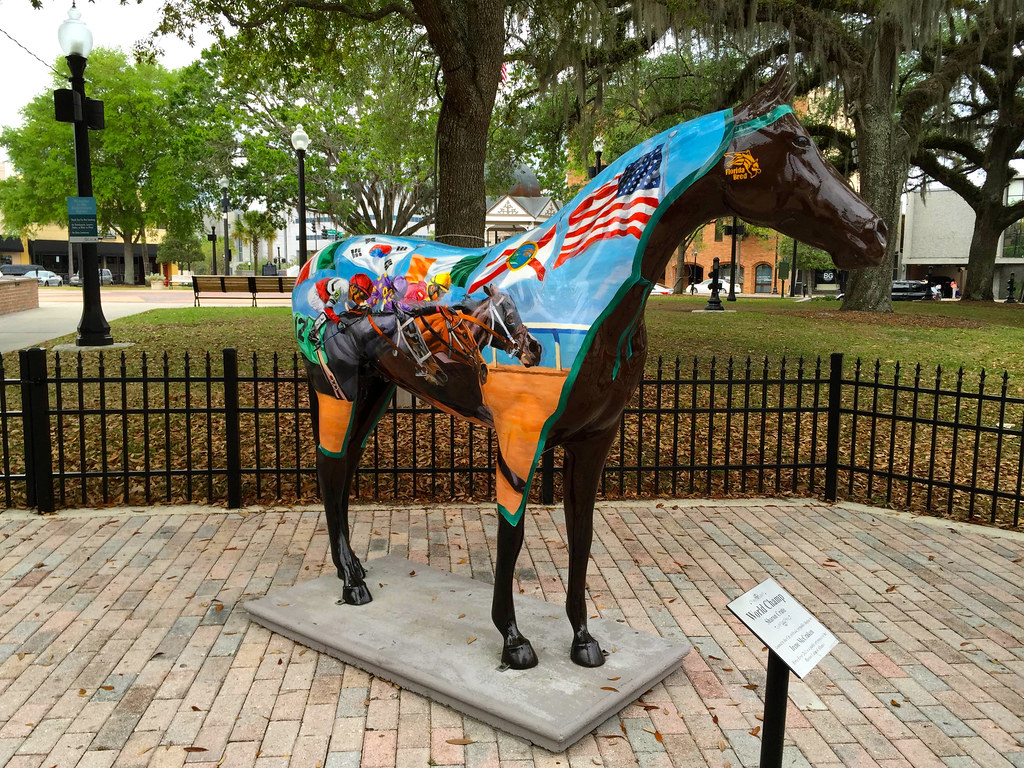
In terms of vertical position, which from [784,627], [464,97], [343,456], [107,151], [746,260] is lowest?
[784,627]

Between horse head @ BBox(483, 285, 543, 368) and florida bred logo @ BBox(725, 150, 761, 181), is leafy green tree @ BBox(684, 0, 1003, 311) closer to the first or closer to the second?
florida bred logo @ BBox(725, 150, 761, 181)

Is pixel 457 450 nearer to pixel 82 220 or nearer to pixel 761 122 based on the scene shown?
pixel 761 122

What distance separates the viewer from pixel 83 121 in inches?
437

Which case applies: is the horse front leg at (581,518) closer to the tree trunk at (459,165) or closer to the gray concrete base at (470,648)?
the gray concrete base at (470,648)

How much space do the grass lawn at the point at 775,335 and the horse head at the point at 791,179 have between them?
23.8 feet

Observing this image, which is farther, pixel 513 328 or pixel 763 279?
pixel 763 279

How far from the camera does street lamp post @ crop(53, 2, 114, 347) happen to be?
1052 centimetres

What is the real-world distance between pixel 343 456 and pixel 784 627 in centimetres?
250

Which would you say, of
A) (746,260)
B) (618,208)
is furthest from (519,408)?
(746,260)

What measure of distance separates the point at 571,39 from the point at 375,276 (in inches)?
314

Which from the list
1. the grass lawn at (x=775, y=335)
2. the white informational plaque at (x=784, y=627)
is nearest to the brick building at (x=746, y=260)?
the grass lawn at (x=775, y=335)

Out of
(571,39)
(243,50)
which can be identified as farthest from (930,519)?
(243,50)

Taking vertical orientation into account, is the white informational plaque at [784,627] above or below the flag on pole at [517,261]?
below

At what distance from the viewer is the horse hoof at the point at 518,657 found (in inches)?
131
